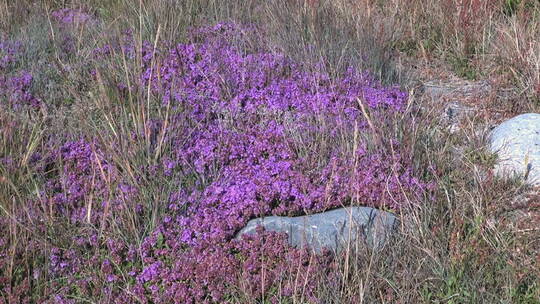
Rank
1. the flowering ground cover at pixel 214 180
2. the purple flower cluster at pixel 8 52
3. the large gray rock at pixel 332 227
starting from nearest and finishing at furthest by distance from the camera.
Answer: the flowering ground cover at pixel 214 180
the large gray rock at pixel 332 227
the purple flower cluster at pixel 8 52

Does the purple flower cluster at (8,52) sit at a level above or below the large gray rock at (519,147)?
above

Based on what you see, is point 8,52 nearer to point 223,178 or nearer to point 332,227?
point 223,178

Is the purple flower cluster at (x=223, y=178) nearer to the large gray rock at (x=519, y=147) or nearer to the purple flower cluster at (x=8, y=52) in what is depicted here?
the purple flower cluster at (x=8, y=52)

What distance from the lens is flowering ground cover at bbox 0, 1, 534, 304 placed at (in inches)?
142

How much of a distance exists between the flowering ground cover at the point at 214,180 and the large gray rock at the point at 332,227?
0.23 feet

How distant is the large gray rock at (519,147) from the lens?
4711 millimetres

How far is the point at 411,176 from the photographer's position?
14.7ft

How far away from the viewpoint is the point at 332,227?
393 cm

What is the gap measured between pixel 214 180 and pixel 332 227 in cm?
92

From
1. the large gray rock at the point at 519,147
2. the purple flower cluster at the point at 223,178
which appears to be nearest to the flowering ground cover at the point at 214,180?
the purple flower cluster at the point at 223,178

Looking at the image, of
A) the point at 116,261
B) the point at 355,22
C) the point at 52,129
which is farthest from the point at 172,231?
the point at 355,22

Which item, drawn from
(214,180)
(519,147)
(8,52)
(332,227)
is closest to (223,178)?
(214,180)

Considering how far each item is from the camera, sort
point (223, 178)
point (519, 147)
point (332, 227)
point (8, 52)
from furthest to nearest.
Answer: point (8, 52)
point (519, 147)
point (223, 178)
point (332, 227)

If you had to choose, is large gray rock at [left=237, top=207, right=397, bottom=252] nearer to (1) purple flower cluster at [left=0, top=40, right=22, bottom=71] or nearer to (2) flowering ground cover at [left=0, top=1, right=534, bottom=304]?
(2) flowering ground cover at [left=0, top=1, right=534, bottom=304]
